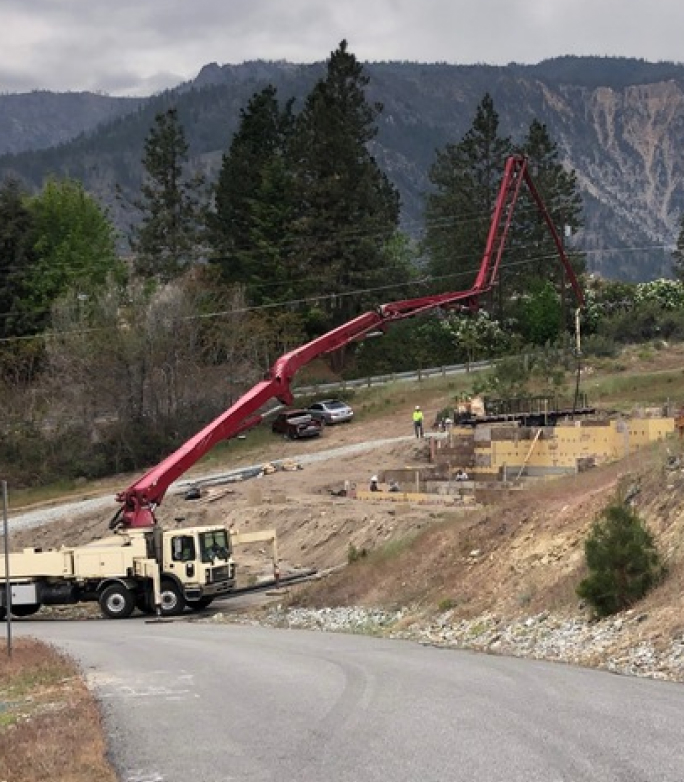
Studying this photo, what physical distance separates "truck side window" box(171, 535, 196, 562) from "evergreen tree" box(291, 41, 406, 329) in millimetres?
43487

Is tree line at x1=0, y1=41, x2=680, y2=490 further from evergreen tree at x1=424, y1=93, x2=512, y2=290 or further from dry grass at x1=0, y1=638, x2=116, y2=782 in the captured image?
dry grass at x1=0, y1=638, x2=116, y2=782

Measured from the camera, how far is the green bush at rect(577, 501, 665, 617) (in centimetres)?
2347

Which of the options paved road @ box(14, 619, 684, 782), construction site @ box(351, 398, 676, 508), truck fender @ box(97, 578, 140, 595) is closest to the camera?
paved road @ box(14, 619, 684, 782)

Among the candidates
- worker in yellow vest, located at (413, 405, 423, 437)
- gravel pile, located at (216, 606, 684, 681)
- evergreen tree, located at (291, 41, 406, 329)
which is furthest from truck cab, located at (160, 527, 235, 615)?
evergreen tree, located at (291, 41, 406, 329)

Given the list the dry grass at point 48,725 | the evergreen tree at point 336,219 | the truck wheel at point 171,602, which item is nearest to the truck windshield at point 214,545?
the truck wheel at point 171,602

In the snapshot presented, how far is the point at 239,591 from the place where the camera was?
38312 millimetres

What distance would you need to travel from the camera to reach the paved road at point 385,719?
12.8 metres

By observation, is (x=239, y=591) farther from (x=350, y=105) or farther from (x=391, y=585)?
(x=350, y=105)

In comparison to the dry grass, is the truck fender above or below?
below

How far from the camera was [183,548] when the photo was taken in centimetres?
3641

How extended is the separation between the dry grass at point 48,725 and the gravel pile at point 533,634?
7.48 m

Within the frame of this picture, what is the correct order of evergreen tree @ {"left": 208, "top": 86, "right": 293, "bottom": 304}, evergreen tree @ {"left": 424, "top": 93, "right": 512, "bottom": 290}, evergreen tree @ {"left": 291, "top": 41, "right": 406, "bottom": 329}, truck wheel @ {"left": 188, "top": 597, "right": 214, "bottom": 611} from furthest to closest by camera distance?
evergreen tree @ {"left": 424, "top": 93, "right": 512, "bottom": 290} < evergreen tree @ {"left": 208, "top": 86, "right": 293, "bottom": 304} < evergreen tree @ {"left": 291, "top": 41, "right": 406, "bottom": 329} < truck wheel @ {"left": 188, "top": 597, "right": 214, "bottom": 611}

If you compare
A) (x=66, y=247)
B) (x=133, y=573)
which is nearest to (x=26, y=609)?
(x=133, y=573)

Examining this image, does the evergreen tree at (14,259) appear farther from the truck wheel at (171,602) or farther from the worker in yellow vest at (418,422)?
the truck wheel at (171,602)
